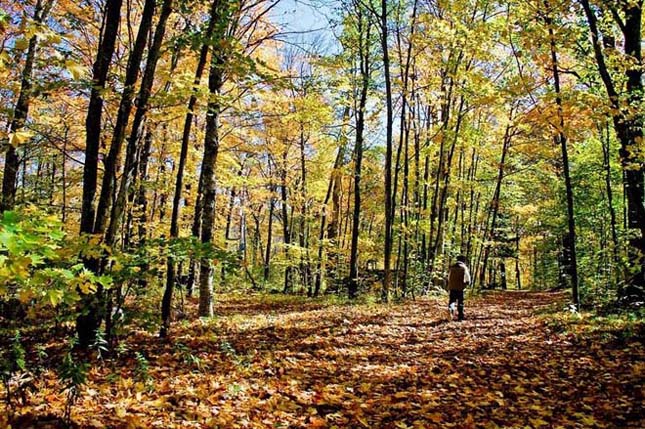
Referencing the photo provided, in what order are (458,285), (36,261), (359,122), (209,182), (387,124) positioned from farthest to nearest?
(359,122) → (387,124) → (458,285) → (209,182) → (36,261)

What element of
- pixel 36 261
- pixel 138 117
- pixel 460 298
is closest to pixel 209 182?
pixel 138 117

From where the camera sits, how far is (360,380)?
19.6 feet

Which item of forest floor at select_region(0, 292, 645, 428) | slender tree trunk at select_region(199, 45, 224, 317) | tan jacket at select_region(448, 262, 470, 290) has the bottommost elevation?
forest floor at select_region(0, 292, 645, 428)

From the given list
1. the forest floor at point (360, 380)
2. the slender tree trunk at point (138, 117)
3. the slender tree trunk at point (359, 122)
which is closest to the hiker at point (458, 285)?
the forest floor at point (360, 380)

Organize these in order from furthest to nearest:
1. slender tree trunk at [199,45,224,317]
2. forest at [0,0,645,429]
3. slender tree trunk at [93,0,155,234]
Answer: slender tree trunk at [199,45,224,317]
slender tree trunk at [93,0,155,234]
forest at [0,0,645,429]

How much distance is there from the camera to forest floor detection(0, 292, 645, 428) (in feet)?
14.4

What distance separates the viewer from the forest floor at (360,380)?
4.40m

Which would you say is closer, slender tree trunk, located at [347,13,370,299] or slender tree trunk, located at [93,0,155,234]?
slender tree trunk, located at [93,0,155,234]

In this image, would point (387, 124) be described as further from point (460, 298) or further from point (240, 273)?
point (240, 273)

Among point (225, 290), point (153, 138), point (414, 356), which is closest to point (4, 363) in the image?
point (414, 356)

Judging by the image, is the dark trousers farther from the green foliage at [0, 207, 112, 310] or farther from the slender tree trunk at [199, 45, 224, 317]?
the green foliage at [0, 207, 112, 310]

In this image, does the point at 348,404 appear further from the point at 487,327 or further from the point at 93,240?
the point at 487,327

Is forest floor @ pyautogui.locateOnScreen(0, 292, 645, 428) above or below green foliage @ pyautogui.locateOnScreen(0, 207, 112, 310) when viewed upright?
below

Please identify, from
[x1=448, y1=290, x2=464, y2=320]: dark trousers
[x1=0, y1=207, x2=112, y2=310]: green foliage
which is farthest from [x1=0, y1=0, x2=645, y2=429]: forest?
[x1=448, y1=290, x2=464, y2=320]: dark trousers
